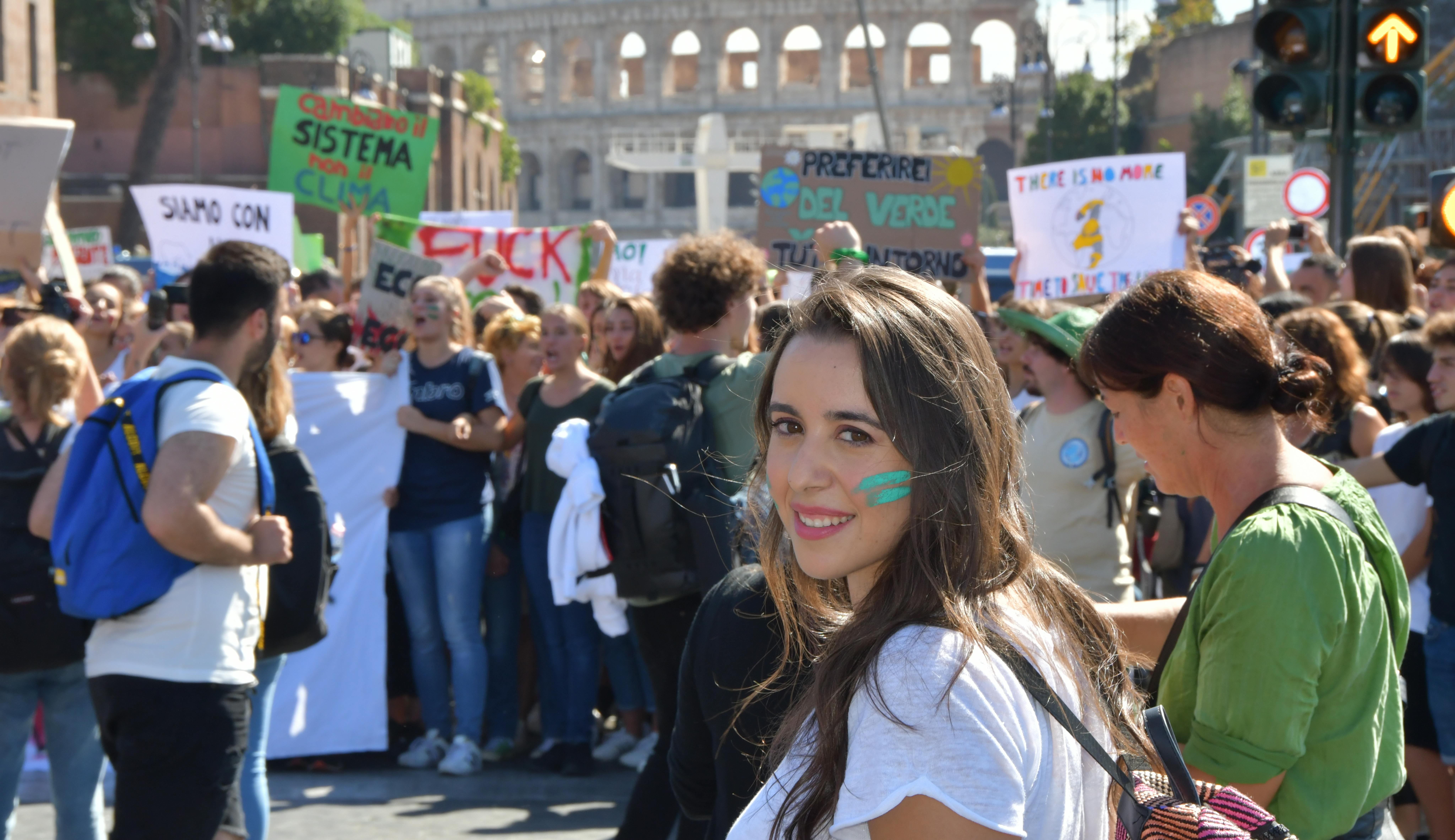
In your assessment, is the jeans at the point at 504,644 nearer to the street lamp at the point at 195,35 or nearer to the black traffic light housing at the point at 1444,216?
the black traffic light housing at the point at 1444,216

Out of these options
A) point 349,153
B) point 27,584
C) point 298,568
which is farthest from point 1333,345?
point 349,153

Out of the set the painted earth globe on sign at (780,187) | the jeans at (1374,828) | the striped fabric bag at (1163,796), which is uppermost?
the painted earth globe on sign at (780,187)

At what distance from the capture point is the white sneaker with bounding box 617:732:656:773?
17.6 ft

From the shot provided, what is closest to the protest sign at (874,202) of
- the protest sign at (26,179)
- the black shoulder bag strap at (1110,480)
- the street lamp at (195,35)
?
the black shoulder bag strap at (1110,480)

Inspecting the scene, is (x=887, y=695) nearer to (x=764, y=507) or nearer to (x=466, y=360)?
(x=764, y=507)

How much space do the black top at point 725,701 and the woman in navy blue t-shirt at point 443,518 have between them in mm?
3374

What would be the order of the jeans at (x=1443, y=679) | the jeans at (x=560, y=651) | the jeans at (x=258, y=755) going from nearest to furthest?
the jeans at (x=258, y=755) → the jeans at (x=1443, y=679) → the jeans at (x=560, y=651)

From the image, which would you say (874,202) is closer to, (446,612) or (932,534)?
(446,612)

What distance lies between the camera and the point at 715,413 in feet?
13.0

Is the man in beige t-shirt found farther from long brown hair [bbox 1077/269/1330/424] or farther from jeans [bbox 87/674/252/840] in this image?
jeans [bbox 87/674/252/840]

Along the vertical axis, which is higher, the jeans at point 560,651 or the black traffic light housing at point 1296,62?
the black traffic light housing at point 1296,62

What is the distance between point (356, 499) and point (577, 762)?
1.33 metres

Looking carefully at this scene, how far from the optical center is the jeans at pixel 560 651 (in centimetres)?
542

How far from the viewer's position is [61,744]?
3656 millimetres
